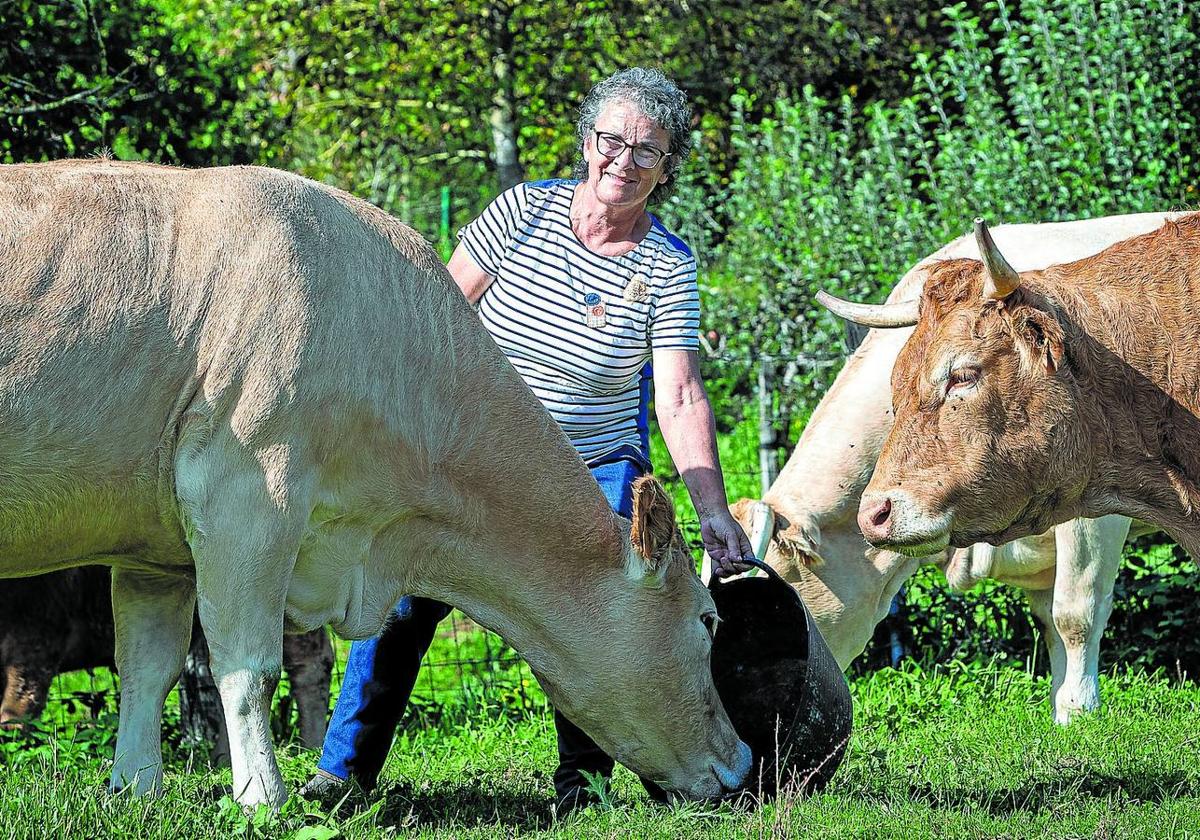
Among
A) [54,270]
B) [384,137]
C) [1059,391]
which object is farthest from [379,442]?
[384,137]

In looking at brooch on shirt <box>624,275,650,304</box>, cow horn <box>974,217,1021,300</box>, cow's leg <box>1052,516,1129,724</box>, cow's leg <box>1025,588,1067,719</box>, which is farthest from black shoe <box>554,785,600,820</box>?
cow's leg <box>1025,588,1067,719</box>

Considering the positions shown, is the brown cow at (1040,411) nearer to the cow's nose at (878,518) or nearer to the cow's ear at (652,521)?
the cow's nose at (878,518)

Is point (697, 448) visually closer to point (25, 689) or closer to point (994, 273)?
point (994, 273)

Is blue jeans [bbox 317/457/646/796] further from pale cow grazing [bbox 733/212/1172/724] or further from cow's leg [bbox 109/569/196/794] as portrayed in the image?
pale cow grazing [bbox 733/212/1172/724]

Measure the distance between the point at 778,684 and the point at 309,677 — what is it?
10.2 feet

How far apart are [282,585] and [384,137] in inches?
535

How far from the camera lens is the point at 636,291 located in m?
5.11

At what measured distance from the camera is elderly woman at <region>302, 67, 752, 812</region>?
201 inches

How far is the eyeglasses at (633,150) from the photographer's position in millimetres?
5066

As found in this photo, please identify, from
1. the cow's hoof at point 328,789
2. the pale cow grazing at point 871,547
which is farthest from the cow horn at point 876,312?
the cow's hoof at point 328,789

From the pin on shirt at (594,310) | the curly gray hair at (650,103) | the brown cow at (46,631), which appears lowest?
the brown cow at (46,631)

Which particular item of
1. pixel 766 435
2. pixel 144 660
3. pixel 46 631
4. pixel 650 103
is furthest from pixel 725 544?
pixel 766 435

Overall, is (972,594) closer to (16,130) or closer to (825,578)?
(825,578)

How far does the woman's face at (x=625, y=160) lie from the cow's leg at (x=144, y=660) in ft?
6.46
